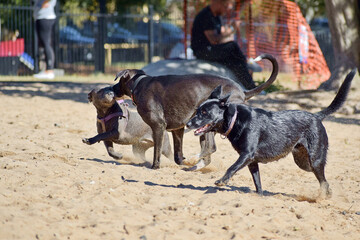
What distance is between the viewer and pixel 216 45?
1262cm

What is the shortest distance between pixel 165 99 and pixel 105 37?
15.2 meters

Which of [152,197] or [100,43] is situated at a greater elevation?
[152,197]

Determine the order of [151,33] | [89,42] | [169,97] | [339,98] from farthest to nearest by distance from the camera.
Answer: [89,42] → [151,33] → [169,97] → [339,98]

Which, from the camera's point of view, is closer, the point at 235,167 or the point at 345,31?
the point at 235,167

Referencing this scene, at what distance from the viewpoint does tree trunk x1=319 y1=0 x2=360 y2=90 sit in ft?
41.2

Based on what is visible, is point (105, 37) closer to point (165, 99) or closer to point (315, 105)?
point (315, 105)

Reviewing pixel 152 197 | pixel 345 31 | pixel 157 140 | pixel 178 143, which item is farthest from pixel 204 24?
pixel 152 197

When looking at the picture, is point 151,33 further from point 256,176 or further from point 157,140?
point 256,176

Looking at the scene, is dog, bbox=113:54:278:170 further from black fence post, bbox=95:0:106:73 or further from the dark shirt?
black fence post, bbox=95:0:106:73

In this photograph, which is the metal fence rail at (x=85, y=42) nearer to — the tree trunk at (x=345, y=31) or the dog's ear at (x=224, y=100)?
the tree trunk at (x=345, y=31)

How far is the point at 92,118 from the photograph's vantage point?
10602 millimetres

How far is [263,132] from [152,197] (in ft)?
4.55

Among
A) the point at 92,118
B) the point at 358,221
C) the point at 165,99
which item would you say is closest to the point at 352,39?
the point at 92,118

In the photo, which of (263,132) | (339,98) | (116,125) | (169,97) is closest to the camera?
(263,132)
